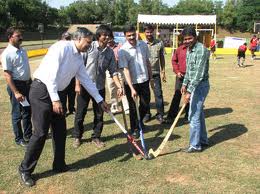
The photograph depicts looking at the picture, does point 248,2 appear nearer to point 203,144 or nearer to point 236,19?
point 236,19

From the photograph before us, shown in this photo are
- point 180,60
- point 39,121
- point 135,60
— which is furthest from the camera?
point 180,60

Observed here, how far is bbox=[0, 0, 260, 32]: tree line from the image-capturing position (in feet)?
240

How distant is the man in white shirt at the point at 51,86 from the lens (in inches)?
190

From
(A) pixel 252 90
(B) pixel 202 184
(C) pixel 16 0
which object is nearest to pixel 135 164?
(B) pixel 202 184

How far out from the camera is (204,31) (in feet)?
119

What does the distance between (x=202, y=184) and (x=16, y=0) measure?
7049 cm

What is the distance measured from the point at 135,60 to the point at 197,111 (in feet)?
5.32

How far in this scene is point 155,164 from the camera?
5906 millimetres

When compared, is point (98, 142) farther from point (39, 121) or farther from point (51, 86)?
point (51, 86)

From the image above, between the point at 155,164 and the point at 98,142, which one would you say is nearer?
the point at 155,164

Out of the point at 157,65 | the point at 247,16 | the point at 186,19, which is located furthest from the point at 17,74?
the point at 247,16

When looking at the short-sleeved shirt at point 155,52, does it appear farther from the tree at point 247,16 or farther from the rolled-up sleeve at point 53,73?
the tree at point 247,16

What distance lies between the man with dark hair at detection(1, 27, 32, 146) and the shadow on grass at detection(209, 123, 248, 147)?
322 cm

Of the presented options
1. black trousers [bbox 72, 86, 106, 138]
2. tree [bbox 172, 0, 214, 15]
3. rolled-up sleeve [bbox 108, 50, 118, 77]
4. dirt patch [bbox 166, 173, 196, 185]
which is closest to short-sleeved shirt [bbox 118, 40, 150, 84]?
rolled-up sleeve [bbox 108, 50, 118, 77]
